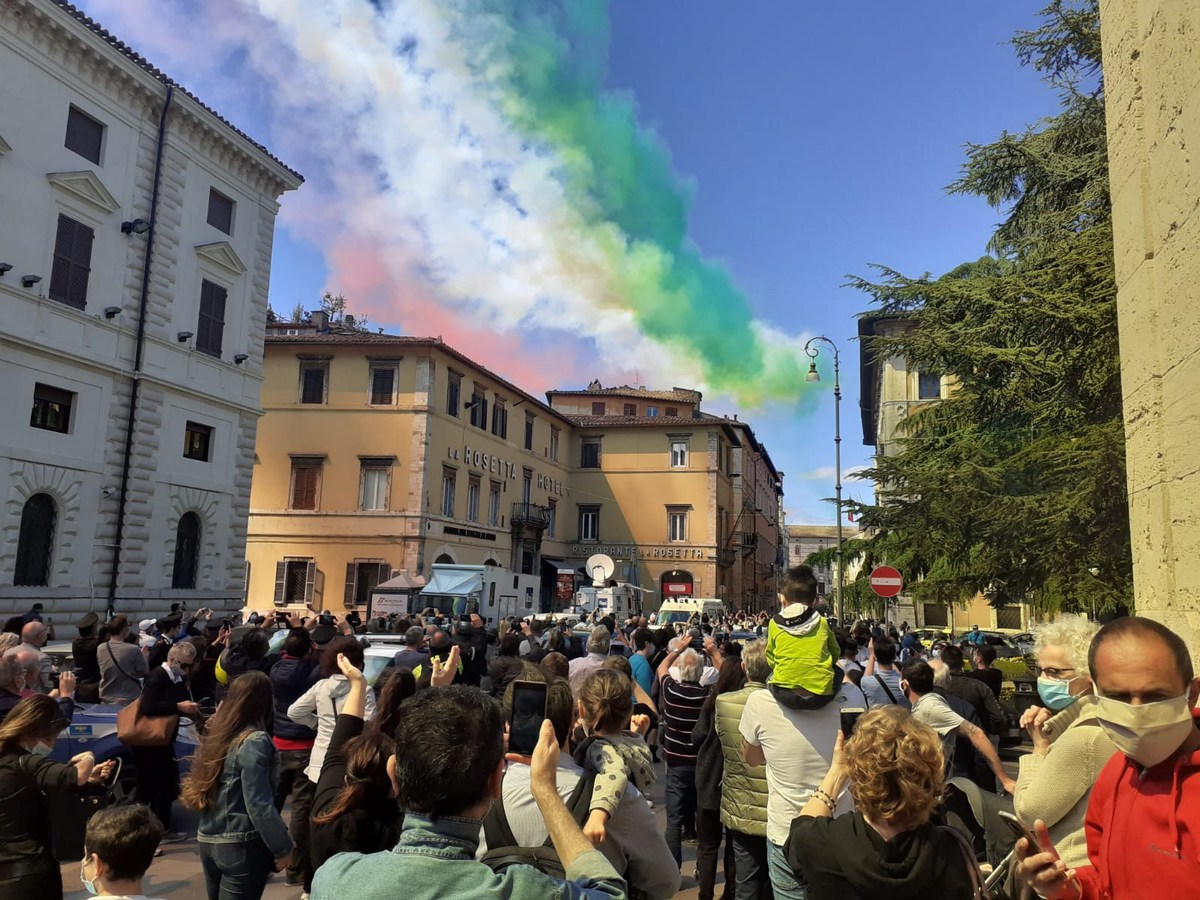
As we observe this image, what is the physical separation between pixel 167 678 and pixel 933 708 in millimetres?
5550

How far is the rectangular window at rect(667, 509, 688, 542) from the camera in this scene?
49812 millimetres

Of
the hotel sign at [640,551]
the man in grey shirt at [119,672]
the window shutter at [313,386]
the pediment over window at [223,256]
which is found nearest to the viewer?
the man in grey shirt at [119,672]

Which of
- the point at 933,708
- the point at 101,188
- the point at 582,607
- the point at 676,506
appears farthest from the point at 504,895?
the point at 676,506

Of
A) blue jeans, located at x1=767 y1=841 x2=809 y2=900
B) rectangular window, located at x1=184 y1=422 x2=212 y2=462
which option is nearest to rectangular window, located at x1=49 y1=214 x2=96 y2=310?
rectangular window, located at x1=184 y1=422 x2=212 y2=462

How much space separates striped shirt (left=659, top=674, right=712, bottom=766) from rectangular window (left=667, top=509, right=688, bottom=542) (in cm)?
4329

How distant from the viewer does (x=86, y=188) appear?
21.2 meters

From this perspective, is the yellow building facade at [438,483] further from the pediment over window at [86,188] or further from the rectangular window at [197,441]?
the pediment over window at [86,188]

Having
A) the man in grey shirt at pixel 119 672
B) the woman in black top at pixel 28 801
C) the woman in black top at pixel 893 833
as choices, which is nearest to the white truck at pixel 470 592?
the man in grey shirt at pixel 119 672

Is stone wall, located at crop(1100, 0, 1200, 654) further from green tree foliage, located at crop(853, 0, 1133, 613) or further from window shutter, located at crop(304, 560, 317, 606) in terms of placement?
window shutter, located at crop(304, 560, 317, 606)

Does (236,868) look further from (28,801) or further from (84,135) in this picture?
(84,135)

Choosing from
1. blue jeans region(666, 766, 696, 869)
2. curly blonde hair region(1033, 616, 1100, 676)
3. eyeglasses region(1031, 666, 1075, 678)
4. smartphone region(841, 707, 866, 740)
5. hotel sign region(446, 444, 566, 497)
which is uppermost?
hotel sign region(446, 444, 566, 497)

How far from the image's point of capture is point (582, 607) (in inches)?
1314

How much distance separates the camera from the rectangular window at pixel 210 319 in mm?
25062

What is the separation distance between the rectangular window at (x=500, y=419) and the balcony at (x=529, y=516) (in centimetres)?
390
